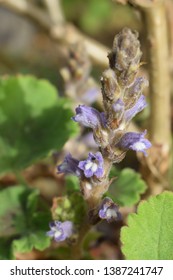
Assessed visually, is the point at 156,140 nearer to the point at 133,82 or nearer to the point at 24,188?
the point at 24,188

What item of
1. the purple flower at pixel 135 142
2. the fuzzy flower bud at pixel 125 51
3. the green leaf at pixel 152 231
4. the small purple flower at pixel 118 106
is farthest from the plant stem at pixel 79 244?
the fuzzy flower bud at pixel 125 51

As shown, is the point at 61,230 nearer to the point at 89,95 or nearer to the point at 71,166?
the point at 71,166

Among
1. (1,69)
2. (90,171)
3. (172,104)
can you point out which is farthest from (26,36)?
(90,171)

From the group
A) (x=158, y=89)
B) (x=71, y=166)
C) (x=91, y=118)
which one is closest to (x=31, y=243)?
(x=71, y=166)

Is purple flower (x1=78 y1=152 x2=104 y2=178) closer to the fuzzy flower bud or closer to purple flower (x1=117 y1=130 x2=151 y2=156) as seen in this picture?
purple flower (x1=117 y1=130 x2=151 y2=156)

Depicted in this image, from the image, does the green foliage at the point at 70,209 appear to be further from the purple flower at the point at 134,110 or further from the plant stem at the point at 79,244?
the purple flower at the point at 134,110

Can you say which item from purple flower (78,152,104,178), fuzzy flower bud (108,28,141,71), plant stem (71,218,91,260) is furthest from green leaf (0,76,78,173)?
fuzzy flower bud (108,28,141,71)
